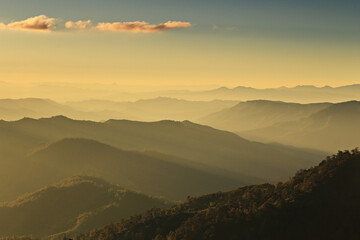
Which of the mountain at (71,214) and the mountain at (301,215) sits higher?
the mountain at (301,215)

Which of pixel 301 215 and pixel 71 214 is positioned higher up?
pixel 301 215

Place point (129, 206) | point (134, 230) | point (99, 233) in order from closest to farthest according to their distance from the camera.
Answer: point (134, 230) → point (99, 233) → point (129, 206)

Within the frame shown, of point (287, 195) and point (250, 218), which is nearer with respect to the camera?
point (250, 218)

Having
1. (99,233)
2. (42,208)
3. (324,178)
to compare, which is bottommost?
(42,208)

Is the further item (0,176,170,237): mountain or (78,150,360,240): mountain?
(0,176,170,237): mountain

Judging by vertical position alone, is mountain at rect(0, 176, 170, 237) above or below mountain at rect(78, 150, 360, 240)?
below

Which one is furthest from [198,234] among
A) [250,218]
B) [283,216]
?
[283,216]

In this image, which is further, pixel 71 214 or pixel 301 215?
pixel 71 214

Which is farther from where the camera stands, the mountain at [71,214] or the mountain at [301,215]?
the mountain at [71,214]

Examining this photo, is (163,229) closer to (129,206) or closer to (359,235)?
(359,235)

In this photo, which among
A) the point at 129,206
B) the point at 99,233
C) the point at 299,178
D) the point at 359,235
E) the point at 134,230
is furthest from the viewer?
the point at 129,206

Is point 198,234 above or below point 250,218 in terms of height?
below
